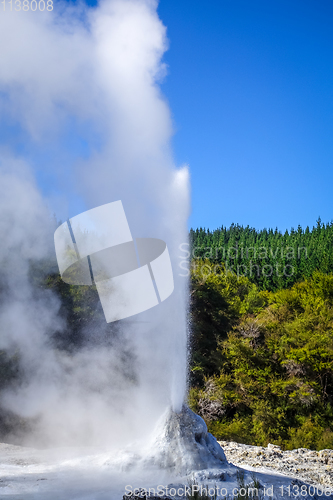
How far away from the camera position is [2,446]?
7.88 meters

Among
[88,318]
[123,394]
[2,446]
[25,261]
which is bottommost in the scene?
[2,446]

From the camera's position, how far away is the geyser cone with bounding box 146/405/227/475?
545 centimetres

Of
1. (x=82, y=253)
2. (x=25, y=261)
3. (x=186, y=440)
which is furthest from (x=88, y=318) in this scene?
(x=186, y=440)

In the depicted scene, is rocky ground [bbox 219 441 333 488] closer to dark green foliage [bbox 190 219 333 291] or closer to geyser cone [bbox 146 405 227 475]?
geyser cone [bbox 146 405 227 475]

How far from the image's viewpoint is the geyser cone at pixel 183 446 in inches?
215

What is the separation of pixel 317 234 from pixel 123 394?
5985 centimetres

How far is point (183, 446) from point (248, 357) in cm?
1308

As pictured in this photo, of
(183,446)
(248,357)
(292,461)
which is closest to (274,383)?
(248,357)

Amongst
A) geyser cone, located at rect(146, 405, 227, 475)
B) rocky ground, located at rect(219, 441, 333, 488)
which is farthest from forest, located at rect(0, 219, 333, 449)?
rocky ground, located at rect(219, 441, 333, 488)

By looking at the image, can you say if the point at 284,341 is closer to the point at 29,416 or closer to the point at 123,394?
the point at 123,394

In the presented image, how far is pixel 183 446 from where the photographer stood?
5555 millimetres

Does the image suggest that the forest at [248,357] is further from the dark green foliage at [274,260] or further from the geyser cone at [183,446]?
the dark green foliage at [274,260]

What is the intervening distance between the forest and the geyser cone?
2.97 meters

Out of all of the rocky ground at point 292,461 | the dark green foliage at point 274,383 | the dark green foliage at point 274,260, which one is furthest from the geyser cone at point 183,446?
the dark green foliage at point 274,260
